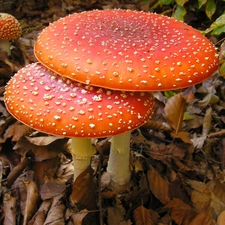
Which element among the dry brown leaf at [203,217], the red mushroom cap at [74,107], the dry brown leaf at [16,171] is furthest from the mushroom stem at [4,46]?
the dry brown leaf at [203,217]

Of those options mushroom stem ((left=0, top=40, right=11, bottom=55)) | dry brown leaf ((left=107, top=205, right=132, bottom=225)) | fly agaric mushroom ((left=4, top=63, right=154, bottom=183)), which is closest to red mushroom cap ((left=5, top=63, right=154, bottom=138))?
fly agaric mushroom ((left=4, top=63, right=154, bottom=183))

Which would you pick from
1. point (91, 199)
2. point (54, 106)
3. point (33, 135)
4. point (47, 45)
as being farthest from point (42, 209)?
point (47, 45)

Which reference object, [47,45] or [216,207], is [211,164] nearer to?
[216,207]

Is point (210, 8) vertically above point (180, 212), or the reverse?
point (210, 8)

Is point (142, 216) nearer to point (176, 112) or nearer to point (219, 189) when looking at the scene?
point (219, 189)

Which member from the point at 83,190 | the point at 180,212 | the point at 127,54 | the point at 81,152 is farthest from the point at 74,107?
the point at 180,212

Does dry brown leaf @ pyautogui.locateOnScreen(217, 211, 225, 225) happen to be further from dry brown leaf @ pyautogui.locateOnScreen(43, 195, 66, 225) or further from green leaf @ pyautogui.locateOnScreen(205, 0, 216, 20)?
green leaf @ pyautogui.locateOnScreen(205, 0, 216, 20)
